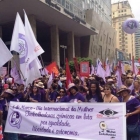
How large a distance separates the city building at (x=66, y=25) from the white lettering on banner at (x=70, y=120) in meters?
18.3

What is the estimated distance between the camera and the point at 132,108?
14.6 feet

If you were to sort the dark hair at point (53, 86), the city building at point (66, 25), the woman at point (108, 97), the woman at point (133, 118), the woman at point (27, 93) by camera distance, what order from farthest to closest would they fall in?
1. the city building at point (66, 25)
2. the dark hair at point (53, 86)
3. the woman at point (27, 93)
4. the woman at point (108, 97)
5. the woman at point (133, 118)

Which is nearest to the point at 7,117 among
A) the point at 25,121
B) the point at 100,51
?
the point at 25,121

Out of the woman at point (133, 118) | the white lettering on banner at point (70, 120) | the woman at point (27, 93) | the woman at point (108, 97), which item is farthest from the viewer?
the woman at point (27, 93)

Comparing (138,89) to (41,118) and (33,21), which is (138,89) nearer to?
(41,118)

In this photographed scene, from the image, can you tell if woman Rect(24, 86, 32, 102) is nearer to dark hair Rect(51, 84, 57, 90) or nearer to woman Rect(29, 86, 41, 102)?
woman Rect(29, 86, 41, 102)

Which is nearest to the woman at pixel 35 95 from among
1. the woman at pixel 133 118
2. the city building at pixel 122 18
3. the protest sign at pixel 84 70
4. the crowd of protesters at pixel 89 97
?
the crowd of protesters at pixel 89 97

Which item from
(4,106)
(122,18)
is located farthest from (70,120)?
(122,18)

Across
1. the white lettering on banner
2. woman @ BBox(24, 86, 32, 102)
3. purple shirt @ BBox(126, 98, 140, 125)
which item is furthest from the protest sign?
purple shirt @ BBox(126, 98, 140, 125)

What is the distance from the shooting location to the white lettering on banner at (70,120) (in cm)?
454

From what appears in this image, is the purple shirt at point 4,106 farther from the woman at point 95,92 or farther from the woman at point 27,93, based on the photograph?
the woman at point 95,92

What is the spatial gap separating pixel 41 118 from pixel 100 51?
42.4 m

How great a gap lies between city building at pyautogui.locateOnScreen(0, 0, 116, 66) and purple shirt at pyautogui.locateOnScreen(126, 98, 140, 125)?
1937 centimetres

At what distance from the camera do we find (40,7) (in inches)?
947
